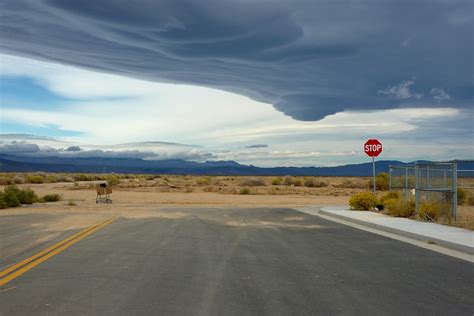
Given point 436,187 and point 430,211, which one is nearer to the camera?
point 430,211

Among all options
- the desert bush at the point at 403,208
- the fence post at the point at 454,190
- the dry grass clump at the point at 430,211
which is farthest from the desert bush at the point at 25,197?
the fence post at the point at 454,190

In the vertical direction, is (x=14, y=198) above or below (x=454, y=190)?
below

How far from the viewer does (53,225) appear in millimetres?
19406

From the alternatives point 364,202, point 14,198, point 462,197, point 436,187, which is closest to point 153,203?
point 14,198

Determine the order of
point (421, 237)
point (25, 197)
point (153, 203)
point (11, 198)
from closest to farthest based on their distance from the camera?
point (421, 237) < point (11, 198) < point (25, 197) < point (153, 203)

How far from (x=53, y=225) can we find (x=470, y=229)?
13.9 metres

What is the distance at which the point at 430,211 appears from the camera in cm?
2059

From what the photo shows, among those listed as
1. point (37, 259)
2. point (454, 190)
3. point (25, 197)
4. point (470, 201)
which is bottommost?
point (37, 259)

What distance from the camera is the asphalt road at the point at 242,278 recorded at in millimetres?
7699

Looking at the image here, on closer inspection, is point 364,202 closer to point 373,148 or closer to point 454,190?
point 373,148

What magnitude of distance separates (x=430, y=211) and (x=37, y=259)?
570 inches

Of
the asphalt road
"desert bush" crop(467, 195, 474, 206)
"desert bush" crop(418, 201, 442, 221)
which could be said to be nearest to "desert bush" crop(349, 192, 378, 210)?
"desert bush" crop(418, 201, 442, 221)

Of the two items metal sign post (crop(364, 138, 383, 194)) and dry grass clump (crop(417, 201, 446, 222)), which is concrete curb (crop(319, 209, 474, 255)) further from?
metal sign post (crop(364, 138, 383, 194))

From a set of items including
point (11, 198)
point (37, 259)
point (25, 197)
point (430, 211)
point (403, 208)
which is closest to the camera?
point (37, 259)
